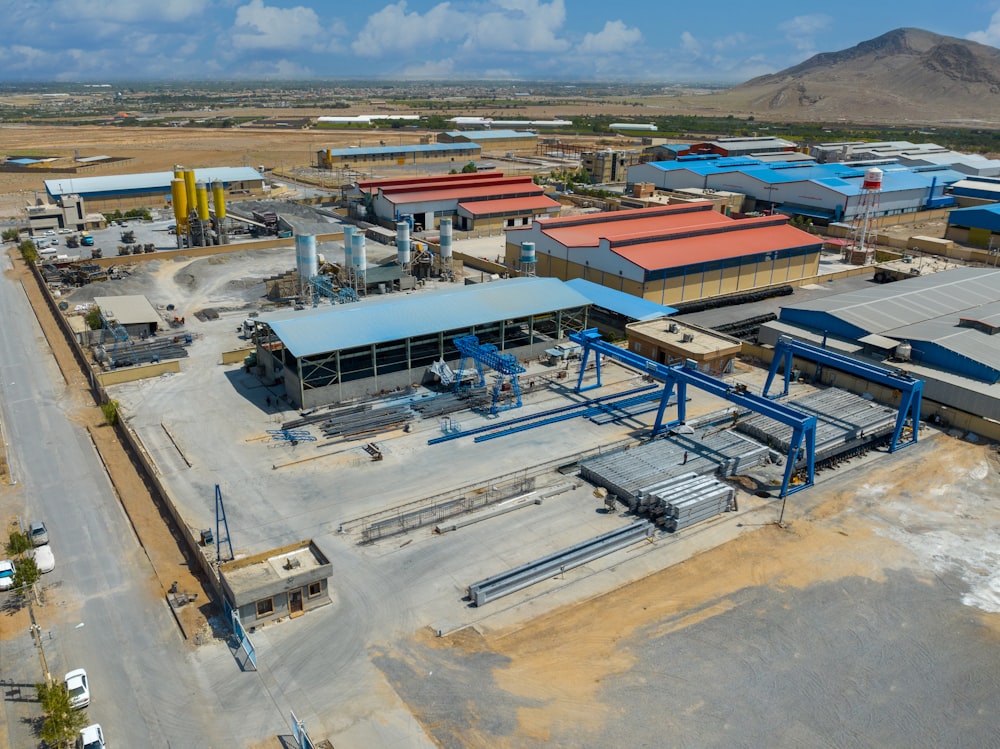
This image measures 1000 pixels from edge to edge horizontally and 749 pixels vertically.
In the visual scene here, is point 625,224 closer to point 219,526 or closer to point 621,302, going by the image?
point 621,302

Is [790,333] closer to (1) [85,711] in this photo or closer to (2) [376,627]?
(2) [376,627]

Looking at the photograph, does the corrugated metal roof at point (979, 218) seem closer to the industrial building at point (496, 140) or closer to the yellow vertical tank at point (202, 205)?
the yellow vertical tank at point (202, 205)

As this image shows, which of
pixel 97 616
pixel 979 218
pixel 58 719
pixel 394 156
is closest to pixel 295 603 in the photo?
pixel 97 616

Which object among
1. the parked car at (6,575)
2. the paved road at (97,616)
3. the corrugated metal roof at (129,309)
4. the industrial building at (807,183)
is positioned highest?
the industrial building at (807,183)

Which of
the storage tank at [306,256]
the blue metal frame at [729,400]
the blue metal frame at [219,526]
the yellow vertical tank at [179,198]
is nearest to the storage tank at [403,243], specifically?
the storage tank at [306,256]

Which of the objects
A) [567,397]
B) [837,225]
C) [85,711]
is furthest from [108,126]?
[85,711]

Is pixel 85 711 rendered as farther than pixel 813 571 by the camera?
No

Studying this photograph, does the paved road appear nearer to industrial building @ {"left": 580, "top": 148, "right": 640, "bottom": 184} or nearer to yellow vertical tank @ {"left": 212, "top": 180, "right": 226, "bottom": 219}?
yellow vertical tank @ {"left": 212, "top": 180, "right": 226, "bottom": 219}
